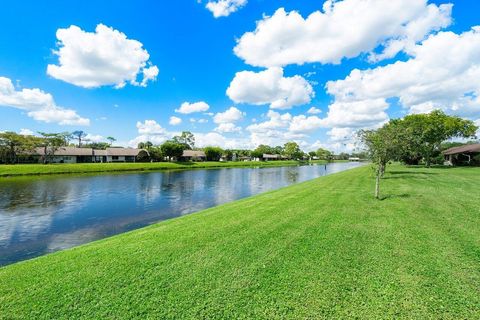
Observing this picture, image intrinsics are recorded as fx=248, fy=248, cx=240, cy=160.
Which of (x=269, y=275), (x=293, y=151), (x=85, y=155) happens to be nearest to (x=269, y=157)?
(x=293, y=151)

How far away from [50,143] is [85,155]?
11763 millimetres

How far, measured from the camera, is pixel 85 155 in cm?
7819

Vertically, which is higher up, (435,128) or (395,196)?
(435,128)

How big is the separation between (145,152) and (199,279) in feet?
285

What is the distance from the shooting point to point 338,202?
1330 centimetres

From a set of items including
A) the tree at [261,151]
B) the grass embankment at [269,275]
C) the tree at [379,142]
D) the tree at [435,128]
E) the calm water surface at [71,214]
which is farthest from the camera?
the tree at [261,151]

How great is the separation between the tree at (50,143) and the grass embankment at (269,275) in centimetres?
7358

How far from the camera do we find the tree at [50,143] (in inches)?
2571

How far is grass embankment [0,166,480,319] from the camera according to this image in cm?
459

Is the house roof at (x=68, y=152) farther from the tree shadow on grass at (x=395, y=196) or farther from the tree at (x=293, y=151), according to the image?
the tree at (x=293, y=151)

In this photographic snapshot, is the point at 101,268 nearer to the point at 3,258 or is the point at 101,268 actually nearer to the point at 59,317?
the point at 59,317

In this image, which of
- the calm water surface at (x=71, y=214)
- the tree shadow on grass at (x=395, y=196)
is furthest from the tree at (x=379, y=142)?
the calm water surface at (x=71, y=214)

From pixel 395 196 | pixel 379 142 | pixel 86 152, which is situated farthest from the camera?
pixel 86 152

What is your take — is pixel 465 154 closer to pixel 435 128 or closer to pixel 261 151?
pixel 435 128
